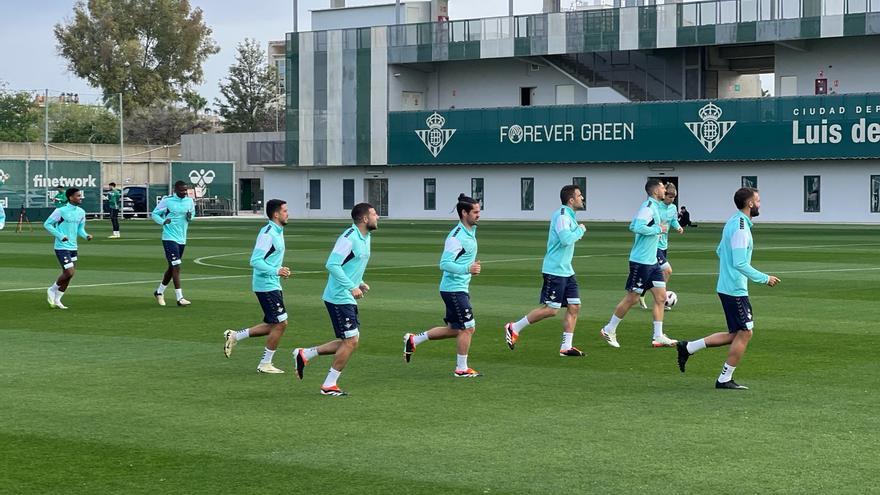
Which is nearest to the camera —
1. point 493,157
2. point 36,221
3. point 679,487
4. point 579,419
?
point 679,487

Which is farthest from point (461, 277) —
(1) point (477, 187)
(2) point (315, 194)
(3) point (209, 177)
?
(2) point (315, 194)

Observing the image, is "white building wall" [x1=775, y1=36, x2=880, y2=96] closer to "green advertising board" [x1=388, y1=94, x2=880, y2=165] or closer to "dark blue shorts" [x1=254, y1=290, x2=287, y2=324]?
"green advertising board" [x1=388, y1=94, x2=880, y2=165]

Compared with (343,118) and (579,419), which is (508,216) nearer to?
(343,118)

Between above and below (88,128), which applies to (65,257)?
below

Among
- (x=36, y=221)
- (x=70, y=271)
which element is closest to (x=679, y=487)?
(x=70, y=271)

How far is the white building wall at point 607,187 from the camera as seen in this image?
232ft

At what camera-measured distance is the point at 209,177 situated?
81.1 metres

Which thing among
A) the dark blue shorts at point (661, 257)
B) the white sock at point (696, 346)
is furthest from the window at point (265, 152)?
the white sock at point (696, 346)

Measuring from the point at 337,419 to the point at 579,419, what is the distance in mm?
2182

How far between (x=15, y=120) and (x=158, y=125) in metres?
14.1

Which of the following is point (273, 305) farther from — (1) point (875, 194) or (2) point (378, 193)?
(2) point (378, 193)

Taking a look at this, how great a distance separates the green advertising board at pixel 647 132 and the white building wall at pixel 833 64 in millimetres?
2704

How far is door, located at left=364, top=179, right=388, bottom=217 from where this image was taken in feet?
285

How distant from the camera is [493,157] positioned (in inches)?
3167
